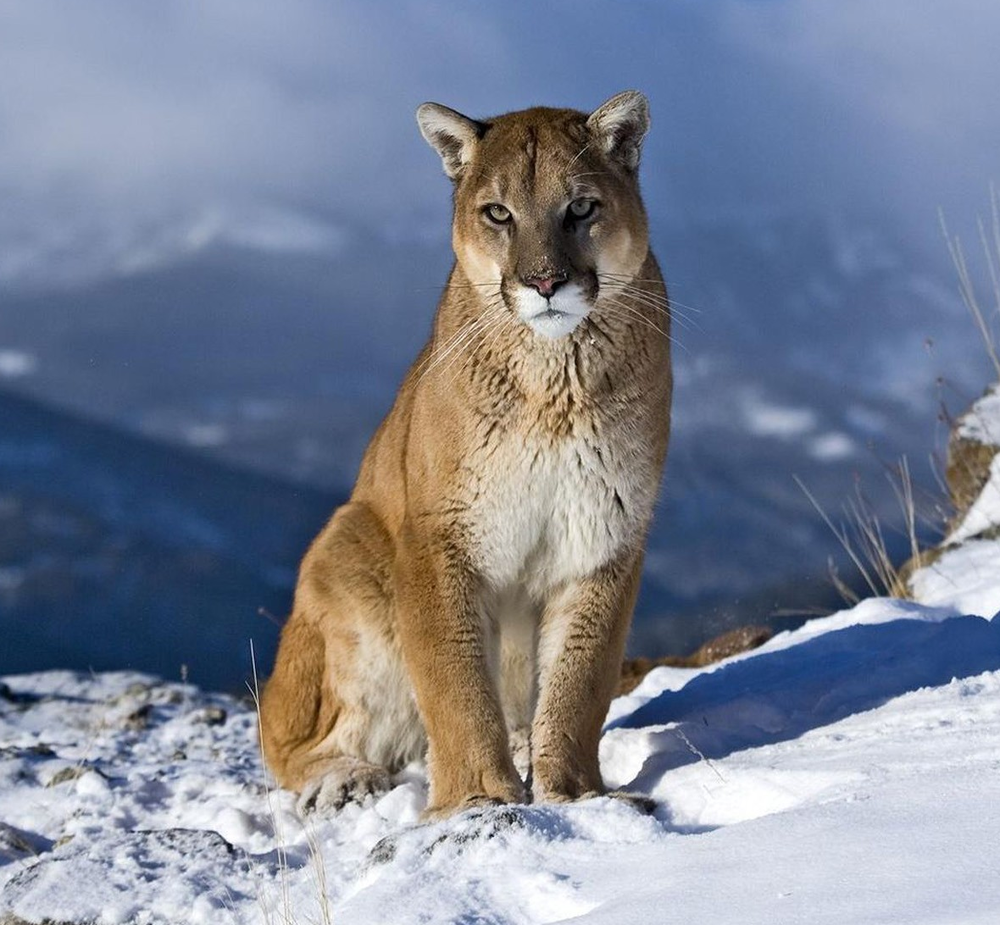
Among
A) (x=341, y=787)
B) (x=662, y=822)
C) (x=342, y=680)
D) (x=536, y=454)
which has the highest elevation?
(x=536, y=454)

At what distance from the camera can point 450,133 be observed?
6.44 m

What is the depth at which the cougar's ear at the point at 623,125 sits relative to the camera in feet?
20.4

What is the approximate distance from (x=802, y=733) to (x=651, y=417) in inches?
59.8

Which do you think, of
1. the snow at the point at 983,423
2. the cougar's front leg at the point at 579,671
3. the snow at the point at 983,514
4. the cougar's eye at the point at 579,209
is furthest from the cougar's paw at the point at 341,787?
the snow at the point at 983,423

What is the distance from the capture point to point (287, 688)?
7.00m

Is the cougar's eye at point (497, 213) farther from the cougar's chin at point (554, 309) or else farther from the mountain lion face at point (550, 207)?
the cougar's chin at point (554, 309)

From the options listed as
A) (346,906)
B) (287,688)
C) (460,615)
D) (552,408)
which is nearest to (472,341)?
(552,408)

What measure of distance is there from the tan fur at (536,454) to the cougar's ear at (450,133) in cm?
1

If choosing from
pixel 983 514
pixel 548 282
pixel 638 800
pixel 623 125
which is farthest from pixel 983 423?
pixel 638 800

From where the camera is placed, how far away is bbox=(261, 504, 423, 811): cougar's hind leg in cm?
655

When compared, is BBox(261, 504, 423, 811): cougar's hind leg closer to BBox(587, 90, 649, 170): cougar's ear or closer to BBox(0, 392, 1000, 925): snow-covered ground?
BBox(0, 392, 1000, 925): snow-covered ground

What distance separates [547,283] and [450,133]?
118 cm

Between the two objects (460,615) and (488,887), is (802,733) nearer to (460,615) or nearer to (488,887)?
(460,615)

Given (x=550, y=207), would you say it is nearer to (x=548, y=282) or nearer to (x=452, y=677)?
(x=548, y=282)
